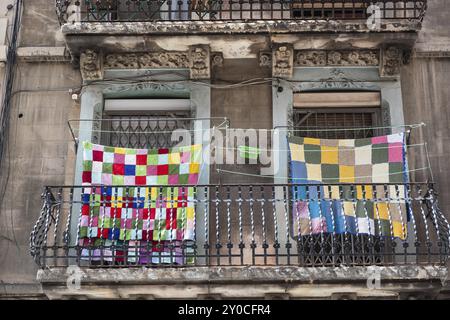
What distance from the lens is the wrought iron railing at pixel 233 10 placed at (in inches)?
448

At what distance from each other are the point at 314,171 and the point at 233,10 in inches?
89.7

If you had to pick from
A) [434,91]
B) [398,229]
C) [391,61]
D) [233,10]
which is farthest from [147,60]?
[398,229]

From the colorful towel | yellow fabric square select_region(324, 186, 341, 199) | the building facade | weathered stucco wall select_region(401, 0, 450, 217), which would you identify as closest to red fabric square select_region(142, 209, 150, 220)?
the building facade

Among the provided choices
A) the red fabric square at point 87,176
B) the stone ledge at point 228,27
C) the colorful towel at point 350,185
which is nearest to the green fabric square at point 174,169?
the red fabric square at point 87,176

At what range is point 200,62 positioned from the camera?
11391 mm

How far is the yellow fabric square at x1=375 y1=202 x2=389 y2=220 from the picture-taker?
10.6 metres

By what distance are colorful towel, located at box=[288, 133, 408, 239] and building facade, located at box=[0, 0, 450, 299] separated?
13 centimetres

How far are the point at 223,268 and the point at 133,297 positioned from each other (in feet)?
3.78

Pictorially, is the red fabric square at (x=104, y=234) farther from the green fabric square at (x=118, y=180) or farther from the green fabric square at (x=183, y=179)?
A: the green fabric square at (x=183, y=179)

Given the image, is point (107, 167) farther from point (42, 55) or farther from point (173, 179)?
point (42, 55)

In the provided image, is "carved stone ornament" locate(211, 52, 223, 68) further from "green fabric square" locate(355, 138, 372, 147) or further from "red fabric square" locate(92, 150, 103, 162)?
"green fabric square" locate(355, 138, 372, 147)

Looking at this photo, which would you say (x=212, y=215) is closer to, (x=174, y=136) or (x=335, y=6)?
(x=174, y=136)

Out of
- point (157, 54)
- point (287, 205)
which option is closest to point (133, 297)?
point (287, 205)

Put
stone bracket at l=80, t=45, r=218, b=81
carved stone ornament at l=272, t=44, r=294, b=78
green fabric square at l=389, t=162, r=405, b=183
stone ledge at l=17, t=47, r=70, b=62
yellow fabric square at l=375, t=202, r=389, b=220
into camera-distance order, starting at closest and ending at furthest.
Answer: yellow fabric square at l=375, t=202, r=389, b=220
green fabric square at l=389, t=162, r=405, b=183
carved stone ornament at l=272, t=44, r=294, b=78
stone bracket at l=80, t=45, r=218, b=81
stone ledge at l=17, t=47, r=70, b=62
